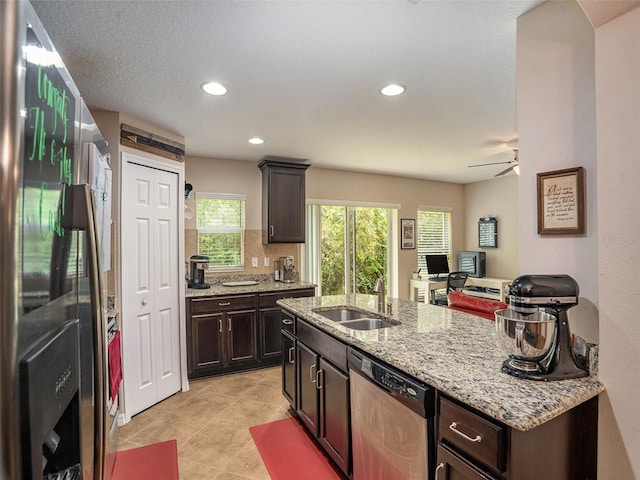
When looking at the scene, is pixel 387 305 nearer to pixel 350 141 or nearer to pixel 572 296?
pixel 572 296

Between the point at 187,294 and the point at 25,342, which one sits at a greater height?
the point at 25,342

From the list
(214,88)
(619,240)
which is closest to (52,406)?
(619,240)

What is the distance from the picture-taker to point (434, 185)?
6.27 meters

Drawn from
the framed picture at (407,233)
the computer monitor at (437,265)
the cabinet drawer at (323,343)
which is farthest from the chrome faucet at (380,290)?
the computer monitor at (437,265)

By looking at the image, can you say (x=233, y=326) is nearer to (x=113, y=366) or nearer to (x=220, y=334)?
(x=220, y=334)

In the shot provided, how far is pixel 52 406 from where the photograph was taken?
0.62 m

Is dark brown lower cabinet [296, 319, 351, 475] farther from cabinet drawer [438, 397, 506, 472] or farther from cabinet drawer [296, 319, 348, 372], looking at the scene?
cabinet drawer [438, 397, 506, 472]

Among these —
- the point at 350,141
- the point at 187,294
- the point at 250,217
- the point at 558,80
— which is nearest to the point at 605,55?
the point at 558,80

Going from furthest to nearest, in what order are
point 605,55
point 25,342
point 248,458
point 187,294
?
point 187,294 → point 248,458 → point 605,55 → point 25,342

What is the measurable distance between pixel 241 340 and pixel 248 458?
155 centimetres

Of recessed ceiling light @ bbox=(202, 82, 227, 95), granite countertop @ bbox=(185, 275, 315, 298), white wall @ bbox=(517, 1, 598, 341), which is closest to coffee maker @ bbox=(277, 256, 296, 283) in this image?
granite countertop @ bbox=(185, 275, 315, 298)

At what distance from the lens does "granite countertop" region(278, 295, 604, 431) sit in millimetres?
1115

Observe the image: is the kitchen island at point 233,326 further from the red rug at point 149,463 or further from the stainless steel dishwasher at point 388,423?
the stainless steel dishwasher at point 388,423

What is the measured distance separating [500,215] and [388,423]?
17.4 feet
